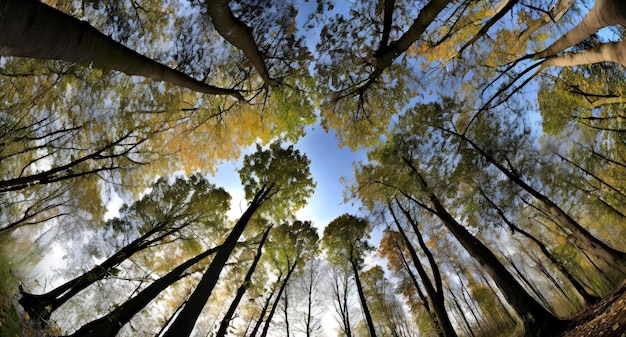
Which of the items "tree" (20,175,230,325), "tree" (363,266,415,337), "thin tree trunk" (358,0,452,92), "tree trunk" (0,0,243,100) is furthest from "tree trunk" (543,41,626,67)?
"tree" (363,266,415,337)

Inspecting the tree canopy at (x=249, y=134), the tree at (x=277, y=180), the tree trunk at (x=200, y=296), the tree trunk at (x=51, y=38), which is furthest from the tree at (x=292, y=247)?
the tree trunk at (x=51, y=38)

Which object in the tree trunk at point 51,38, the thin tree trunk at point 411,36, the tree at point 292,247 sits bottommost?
the tree trunk at point 51,38

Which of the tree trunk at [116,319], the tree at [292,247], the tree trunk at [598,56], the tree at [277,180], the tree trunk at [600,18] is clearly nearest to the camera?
the tree trunk at [600,18]

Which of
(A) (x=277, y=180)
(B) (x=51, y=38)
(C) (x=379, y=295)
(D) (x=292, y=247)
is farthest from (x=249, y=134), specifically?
(C) (x=379, y=295)

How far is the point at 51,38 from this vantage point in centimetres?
184

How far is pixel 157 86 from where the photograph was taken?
18.5 feet

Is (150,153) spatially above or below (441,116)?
below

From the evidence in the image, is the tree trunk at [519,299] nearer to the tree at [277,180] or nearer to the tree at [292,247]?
the tree at [277,180]

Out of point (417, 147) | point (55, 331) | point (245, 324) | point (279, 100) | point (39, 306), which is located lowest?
point (55, 331)

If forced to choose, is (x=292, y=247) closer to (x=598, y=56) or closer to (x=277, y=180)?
(x=277, y=180)

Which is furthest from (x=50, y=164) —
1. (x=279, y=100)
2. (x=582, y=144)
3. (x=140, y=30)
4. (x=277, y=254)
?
(x=582, y=144)

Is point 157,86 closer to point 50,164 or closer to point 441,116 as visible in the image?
point 50,164

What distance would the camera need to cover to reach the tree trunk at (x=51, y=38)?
1576 mm

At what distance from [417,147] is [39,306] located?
11305 mm
